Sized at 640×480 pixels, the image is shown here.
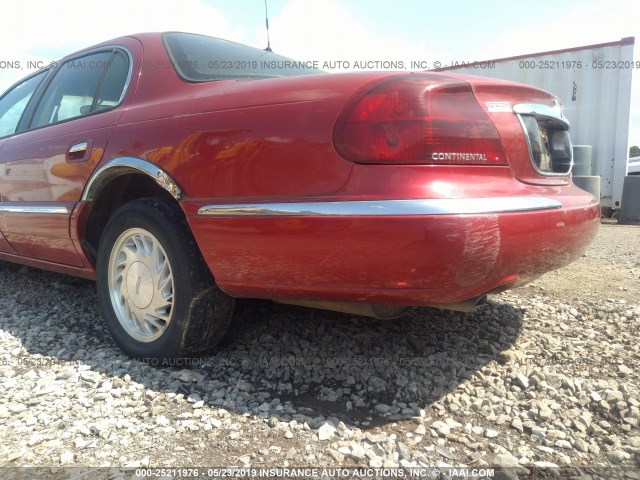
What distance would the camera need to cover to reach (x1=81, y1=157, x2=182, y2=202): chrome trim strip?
82.8 inches

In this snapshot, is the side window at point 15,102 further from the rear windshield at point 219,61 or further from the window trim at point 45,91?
the rear windshield at point 219,61

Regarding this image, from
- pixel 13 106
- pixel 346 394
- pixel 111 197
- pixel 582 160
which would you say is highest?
pixel 13 106

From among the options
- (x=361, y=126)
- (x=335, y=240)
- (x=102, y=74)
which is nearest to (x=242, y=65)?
(x=102, y=74)

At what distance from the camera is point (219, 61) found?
254 cm

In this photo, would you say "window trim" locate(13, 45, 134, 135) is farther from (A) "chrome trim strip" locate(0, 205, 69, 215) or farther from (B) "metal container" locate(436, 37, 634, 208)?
(B) "metal container" locate(436, 37, 634, 208)

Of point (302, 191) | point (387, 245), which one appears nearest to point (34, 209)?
point (302, 191)

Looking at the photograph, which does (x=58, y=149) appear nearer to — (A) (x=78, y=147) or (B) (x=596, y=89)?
(A) (x=78, y=147)

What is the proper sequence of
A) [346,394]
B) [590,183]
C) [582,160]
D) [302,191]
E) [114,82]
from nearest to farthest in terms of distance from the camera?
1. [302,191]
2. [346,394]
3. [114,82]
4. [590,183]
5. [582,160]

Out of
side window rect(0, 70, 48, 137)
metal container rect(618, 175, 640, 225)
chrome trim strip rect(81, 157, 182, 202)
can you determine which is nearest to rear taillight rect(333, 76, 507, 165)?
chrome trim strip rect(81, 157, 182, 202)

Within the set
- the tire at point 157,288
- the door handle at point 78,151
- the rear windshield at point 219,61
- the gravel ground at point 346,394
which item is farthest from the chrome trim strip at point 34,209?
the rear windshield at point 219,61

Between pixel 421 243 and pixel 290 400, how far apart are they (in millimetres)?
884

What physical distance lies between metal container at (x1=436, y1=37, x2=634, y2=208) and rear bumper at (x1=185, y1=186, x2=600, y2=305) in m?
7.50

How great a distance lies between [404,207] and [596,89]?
329 inches

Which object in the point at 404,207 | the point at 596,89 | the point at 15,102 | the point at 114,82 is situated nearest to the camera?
the point at 404,207
